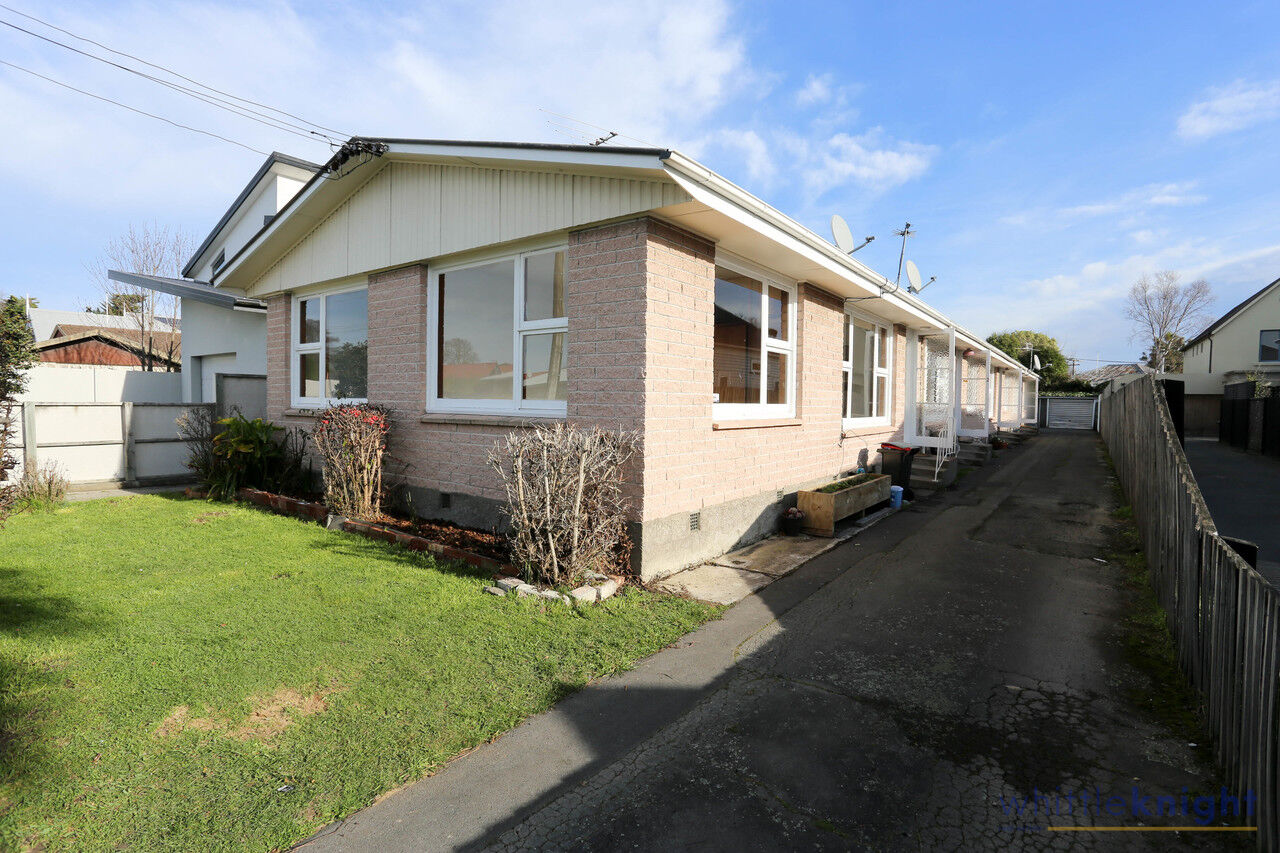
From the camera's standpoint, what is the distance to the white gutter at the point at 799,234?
196 inches

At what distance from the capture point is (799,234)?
6.62 m

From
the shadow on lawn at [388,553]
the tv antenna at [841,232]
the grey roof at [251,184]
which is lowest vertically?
the shadow on lawn at [388,553]

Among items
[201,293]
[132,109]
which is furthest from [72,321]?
[132,109]

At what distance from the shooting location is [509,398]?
6777 millimetres

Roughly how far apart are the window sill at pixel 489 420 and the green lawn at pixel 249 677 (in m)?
1.61

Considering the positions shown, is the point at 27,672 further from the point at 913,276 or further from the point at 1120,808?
the point at 913,276

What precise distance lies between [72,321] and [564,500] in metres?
37.5

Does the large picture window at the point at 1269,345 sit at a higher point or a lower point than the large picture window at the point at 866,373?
higher

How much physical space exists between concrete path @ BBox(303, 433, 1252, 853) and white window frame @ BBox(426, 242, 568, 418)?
10.1ft

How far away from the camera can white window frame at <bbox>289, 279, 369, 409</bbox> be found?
8.92 metres

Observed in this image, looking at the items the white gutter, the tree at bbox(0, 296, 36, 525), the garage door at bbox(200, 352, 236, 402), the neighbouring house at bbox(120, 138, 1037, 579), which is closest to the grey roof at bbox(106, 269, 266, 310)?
the garage door at bbox(200, 352, 236, 402)

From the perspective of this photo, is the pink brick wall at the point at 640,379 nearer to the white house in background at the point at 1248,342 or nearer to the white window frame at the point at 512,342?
the white window frame at the point at 512,342

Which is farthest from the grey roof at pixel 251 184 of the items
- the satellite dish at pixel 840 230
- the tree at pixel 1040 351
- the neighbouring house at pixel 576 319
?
the tree at pixel 1040 351

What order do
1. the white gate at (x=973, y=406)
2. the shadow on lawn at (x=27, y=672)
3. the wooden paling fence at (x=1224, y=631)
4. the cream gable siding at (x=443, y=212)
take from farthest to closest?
1. the white gate at (x=973, y=406)
2. the cream gable siding at (x=443, y=212)
3. the shadow on lawn at (x=27, y=672)
4. the wooden paling fence at (x=1224, y=631)
